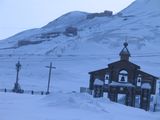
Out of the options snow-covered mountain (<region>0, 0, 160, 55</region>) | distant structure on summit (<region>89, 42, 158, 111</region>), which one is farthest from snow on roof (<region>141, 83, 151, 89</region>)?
snow-covered mountain (<region>0, 0, 160, 55</region>)

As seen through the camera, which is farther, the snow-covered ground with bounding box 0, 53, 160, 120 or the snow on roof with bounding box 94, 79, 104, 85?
the snow on roof with bounding box 94, 79, 104, 85

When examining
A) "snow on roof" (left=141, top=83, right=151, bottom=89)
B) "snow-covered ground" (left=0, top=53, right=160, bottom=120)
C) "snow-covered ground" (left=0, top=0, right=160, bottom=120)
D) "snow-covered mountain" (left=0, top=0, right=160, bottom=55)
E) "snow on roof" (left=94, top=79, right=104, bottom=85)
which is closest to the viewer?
"snow-covered ground" (left=0, top=53, right=160, bottom=120)

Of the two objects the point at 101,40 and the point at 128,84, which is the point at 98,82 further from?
the point at 101,40

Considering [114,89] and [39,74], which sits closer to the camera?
[114,89]

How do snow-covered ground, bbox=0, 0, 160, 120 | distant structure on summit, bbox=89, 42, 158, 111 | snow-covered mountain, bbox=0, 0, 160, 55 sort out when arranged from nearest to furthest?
distant structure on summit, bbox=89, 42, 158, 111, snow-covered ground, bbox=0, 0, 160, 120, snow-covered mountain, bbox=0, 0, 160, 55

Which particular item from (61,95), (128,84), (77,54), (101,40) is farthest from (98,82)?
(101,40)

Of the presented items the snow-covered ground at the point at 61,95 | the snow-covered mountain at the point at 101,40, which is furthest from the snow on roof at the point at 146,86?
the snow-covered mountain at the point at 101,40

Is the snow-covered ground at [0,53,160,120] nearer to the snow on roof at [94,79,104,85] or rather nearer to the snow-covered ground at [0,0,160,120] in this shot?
the snow-covered ground at [0,0,160,120]

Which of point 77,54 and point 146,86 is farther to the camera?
point 77,54

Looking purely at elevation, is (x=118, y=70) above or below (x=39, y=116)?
above

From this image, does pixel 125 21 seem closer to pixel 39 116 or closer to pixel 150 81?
pixel 150 81

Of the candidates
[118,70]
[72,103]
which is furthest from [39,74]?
[72,103]

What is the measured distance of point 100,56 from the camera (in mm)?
131000

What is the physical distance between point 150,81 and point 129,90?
1.82 m
